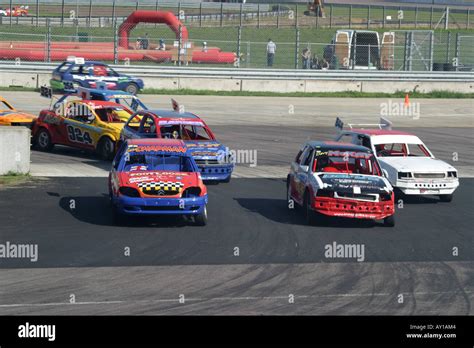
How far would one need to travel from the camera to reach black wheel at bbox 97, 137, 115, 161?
877 inches

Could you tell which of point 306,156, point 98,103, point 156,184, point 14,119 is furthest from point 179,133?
point 156,184

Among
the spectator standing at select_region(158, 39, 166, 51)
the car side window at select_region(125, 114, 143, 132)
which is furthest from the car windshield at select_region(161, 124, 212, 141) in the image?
the spectator standing at select_region(158, 39, 166, 51)

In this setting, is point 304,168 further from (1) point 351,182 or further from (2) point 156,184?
(2) point 156,184

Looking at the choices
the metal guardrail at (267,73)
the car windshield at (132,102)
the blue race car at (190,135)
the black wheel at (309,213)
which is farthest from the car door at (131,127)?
the metal guardrail at (267,73)

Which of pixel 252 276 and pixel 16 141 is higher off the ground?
pixel 16 141

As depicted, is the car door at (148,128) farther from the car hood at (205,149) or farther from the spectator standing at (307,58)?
the spectator standing at (307,58)

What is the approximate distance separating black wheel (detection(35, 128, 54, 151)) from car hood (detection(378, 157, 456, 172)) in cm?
876

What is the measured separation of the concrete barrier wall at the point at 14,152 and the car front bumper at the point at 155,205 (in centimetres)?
565

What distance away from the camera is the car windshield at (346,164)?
17.2 m

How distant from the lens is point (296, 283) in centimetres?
1241
